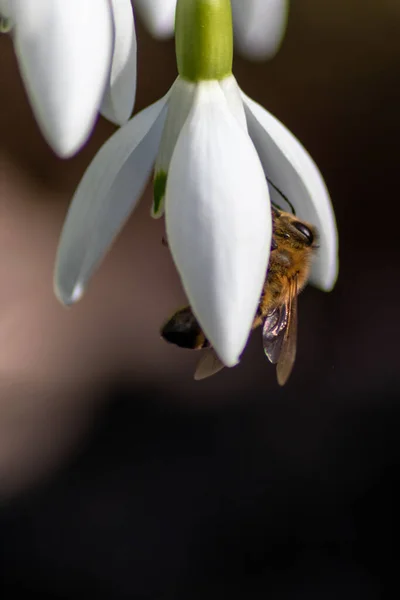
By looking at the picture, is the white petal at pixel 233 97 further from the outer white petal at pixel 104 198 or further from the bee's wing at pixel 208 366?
the bee's wing at pixel 208 366

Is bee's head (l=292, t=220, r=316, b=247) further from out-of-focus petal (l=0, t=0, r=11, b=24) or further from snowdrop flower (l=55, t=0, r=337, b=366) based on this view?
out-of-focus petal (l=0, t=0, r=11, b=24)

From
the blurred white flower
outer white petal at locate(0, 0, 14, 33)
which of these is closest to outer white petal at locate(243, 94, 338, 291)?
the blurred white flower

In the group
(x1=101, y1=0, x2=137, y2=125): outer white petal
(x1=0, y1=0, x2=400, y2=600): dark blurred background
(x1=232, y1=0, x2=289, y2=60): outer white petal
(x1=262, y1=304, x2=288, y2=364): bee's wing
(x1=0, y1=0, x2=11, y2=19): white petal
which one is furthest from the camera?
(x1=0, y1=0, x2=400, y2=600): dark blurred background

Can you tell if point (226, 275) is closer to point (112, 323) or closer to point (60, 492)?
point (60, 492)

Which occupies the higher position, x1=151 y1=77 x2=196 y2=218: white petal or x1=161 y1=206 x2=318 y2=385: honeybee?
x1=151 y1=77 x2=196 y2=218: white petal

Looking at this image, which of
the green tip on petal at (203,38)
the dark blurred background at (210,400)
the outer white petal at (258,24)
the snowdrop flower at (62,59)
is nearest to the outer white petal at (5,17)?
the snowdrop flower at (62,59)

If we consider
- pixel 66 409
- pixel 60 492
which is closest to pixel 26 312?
pixel 66 409
